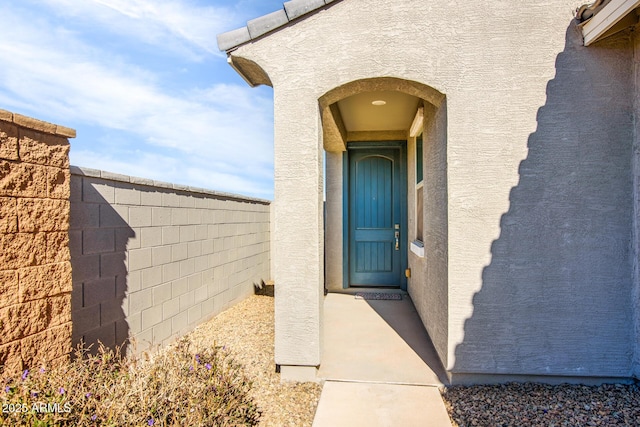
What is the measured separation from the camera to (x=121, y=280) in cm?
372

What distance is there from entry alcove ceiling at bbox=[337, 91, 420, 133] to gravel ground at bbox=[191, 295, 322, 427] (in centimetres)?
335

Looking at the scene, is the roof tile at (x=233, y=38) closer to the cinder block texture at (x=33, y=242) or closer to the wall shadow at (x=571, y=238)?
the cinder block texture at (x=33, y=242)

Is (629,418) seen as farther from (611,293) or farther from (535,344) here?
(611,293)

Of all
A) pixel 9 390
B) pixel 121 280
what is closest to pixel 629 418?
pixel 9 390

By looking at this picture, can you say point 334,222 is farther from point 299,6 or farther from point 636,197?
point 636,197

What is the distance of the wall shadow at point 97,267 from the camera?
124 inches

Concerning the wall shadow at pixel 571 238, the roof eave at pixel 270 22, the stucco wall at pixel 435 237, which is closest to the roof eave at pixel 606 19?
the wall shadow at pixel 571 238

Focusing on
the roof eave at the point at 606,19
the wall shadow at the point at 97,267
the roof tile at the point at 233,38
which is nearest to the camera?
the roof eave at the point at 606,19

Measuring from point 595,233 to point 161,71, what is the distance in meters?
5.70

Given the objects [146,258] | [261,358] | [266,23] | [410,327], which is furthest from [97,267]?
[410,327]

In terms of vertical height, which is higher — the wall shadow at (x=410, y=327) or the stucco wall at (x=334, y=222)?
the stucco wall at (x=334, y=222)

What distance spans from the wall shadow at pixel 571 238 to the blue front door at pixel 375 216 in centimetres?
388

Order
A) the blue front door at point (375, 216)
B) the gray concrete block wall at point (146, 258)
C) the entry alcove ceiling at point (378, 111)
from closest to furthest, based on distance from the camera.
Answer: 1. the gray concrete block wall at point (146, 258)
2. the entry alcove ceiling at point (378, 111)
3. the blue front door at point (375, 216)

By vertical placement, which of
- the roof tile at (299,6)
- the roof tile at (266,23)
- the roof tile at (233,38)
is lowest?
the roof tile at (233,38)
